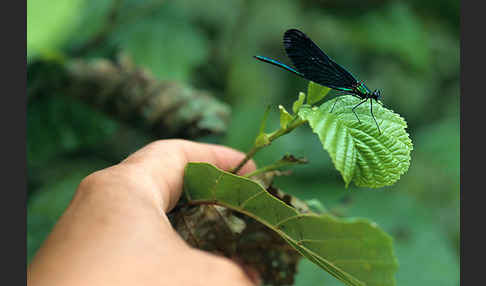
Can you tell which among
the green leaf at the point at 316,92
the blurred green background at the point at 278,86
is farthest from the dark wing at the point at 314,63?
the blurred green background at the point at 278,86

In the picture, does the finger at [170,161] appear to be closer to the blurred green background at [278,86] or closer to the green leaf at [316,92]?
the green leaf at [316,92]

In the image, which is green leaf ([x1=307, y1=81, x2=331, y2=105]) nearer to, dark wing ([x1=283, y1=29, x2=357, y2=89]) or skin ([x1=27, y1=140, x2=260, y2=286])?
dark wing ([x1=283, y1=29, x2=357, y2=89])

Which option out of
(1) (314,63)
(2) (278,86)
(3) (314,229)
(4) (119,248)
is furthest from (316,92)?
(2) (278,86)

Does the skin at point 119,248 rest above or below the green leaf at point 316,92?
below

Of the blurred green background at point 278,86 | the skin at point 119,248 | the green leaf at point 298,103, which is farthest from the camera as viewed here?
the blurred green background at point 278,86

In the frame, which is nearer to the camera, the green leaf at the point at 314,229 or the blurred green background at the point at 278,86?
the green leaf at the point at 314,229

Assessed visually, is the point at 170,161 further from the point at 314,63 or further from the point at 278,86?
the point at 278,86

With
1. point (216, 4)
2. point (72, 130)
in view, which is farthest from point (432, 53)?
point (72, 130)

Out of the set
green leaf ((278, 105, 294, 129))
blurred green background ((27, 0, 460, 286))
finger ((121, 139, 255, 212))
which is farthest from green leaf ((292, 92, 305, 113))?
blurred green background ((27, 0, 460, 286))
